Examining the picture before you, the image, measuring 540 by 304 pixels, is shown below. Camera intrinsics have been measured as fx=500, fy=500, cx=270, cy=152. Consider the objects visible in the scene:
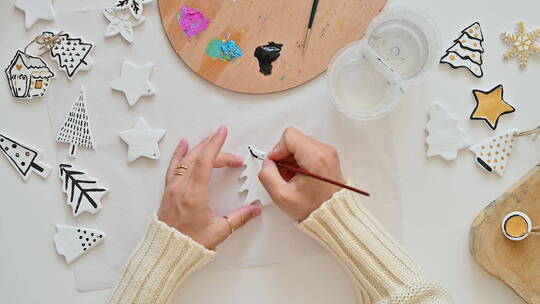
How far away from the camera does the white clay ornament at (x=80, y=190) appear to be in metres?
0.99

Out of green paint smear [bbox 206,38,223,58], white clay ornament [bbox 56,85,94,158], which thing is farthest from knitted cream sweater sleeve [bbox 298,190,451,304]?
white clay ornament [bbox 56,85,94,158]

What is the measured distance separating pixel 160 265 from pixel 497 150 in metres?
0.69

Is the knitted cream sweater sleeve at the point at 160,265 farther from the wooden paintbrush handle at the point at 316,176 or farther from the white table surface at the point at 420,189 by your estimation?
the wooden paintbrush handle at the point at 316,176

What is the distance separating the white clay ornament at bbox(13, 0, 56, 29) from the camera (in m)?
0.99

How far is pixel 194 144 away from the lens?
1.00m

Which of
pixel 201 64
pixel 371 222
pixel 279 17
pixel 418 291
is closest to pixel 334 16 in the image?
pixel 279 17

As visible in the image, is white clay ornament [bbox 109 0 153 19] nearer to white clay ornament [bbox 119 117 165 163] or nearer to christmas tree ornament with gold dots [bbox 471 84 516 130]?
white clay ornament [bbox 119 117 165 163]

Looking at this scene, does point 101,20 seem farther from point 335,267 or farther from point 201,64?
point 335,267

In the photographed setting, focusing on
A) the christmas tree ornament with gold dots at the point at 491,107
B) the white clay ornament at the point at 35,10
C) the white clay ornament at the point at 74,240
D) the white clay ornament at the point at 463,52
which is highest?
the white clay ornament at the point at 463,52

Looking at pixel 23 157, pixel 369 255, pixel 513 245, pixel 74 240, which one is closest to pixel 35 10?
pixel 23 157

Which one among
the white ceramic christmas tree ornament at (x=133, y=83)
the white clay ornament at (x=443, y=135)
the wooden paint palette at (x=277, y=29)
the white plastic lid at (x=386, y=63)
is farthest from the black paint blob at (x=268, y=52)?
the white clay ornament at (x=443, y=135)

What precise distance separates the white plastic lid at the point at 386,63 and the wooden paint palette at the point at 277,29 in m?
0.03

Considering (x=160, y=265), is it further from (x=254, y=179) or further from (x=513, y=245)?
(x=513, y=245)

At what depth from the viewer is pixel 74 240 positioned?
3.27 ft
